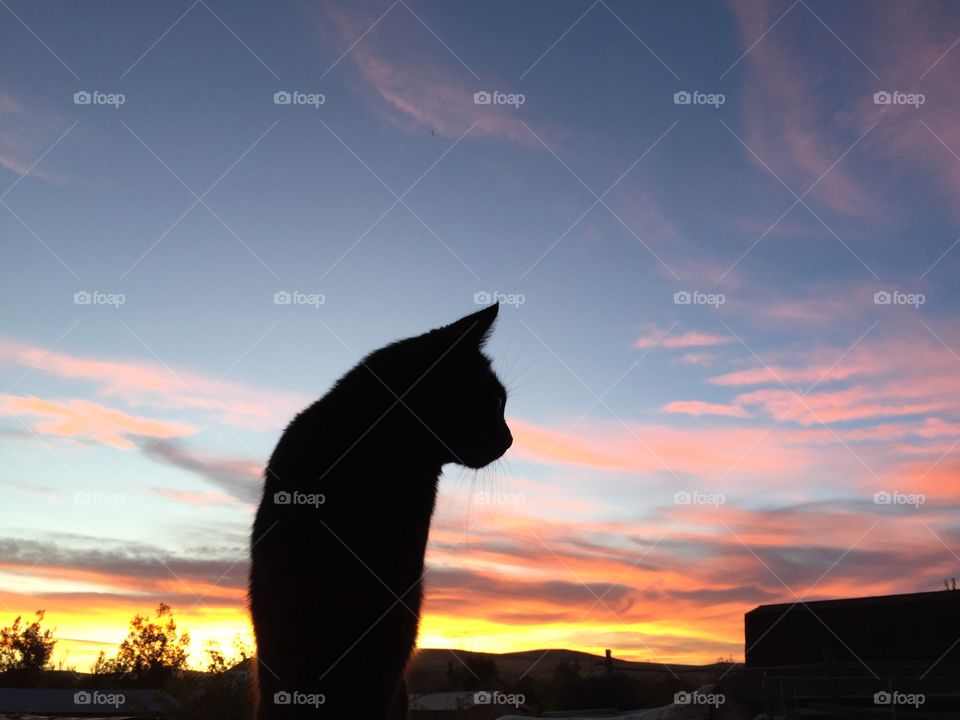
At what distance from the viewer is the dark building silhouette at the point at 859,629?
1922cm

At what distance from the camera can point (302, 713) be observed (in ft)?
13.8

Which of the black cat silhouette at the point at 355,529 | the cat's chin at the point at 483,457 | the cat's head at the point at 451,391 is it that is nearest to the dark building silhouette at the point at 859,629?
the cat's chin at the point at 483,457

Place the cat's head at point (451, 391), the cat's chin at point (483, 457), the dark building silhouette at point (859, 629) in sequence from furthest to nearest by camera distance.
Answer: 1. the dark building silhouette at point (859, 629)
2. the cat's chin at point (483, 457)
3. the cat's head at point (451, 391)

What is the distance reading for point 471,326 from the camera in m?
4.88

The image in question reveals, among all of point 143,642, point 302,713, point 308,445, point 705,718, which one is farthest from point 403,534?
point 143,642

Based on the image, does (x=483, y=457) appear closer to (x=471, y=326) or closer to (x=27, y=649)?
(x=471, y=326)

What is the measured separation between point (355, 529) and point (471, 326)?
4.72ft

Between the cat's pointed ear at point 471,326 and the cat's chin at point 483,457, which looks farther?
the cat's chin at point 483,457

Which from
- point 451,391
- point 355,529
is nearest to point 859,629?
point 451,391

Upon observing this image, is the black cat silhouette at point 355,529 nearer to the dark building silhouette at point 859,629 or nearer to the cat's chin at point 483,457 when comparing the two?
the cat's chin at point 483,457

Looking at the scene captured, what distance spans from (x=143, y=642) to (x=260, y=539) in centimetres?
836

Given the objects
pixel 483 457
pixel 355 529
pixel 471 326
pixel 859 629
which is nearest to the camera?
pixel 355 529

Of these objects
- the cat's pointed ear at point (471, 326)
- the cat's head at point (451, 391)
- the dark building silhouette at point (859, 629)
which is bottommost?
the dark building silhouette at point (859, 629)

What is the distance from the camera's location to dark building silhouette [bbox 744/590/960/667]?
19219 millimetres
